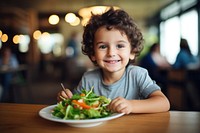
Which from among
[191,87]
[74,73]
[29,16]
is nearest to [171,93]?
[191,87]

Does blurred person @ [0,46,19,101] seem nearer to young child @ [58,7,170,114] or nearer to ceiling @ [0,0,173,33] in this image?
young child @ [58,7,170,114]

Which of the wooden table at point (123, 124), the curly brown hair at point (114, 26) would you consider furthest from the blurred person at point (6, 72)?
the wooden table at point (123, 124)

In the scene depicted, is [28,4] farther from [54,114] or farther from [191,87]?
[54,114]

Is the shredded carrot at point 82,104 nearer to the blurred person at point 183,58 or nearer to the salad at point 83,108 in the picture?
the salad at point 83,108

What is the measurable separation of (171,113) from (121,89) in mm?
359

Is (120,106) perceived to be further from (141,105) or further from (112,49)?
(112,49)

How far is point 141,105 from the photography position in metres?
0.91

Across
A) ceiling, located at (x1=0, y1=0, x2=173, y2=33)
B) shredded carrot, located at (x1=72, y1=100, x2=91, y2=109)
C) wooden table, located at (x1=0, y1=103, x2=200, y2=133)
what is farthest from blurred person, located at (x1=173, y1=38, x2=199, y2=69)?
ceiling, located at (x1=0, y1=0, x2=173, y2=33)

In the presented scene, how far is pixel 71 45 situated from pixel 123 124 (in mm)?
8376

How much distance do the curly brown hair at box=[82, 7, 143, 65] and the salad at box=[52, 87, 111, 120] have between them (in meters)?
0.43

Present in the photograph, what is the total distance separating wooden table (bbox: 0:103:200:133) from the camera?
74 centimetres

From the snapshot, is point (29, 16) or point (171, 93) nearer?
point (171, 93)

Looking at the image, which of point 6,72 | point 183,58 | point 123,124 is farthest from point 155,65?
point 123,124

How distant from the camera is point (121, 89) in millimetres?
1243
